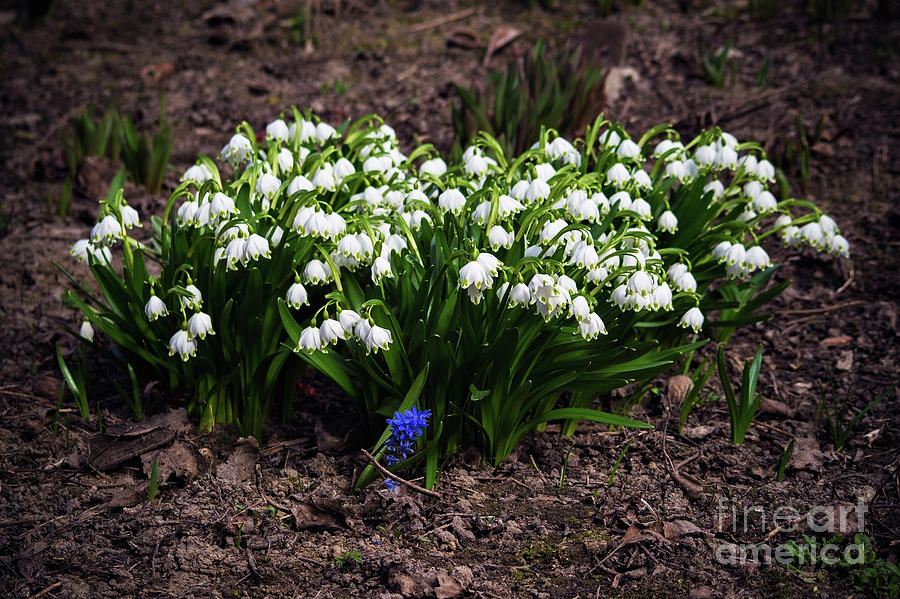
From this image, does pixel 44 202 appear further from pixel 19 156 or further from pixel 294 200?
pixel 294 200

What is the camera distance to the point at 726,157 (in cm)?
317

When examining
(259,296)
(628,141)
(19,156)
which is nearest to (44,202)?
(19,156)

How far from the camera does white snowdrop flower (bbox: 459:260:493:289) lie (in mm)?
2371

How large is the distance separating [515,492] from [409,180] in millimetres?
1125

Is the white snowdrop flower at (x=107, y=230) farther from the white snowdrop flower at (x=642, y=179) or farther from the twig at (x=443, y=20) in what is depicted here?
the twig at (x=443, y=20)

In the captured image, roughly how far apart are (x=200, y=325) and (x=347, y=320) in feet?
1.62

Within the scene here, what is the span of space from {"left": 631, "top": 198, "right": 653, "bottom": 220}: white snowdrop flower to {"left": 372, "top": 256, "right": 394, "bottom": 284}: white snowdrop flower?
2.98 ft

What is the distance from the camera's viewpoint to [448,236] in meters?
2.77

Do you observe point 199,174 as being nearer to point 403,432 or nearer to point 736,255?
point 403,432

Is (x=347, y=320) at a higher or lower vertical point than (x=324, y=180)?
lower

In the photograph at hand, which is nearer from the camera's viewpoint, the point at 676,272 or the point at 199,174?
the point at 676,272

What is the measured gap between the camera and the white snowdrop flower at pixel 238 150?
120 inches

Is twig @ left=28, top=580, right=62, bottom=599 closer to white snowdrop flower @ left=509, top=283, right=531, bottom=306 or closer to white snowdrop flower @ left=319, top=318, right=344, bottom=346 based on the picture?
white snowdrop flower @ left=319, top=318, right=344, bottom=346

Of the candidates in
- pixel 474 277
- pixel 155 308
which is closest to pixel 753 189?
pixel 474 277
